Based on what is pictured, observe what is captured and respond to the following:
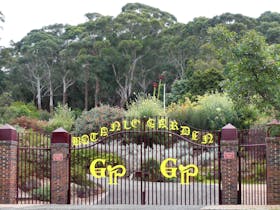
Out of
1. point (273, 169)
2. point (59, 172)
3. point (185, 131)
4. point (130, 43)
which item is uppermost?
point (130, 43)

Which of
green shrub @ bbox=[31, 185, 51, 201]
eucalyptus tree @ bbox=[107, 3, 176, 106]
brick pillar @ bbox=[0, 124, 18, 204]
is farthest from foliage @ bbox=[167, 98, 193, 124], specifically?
eucalyptus tree @ bbox=[107, 3, 176, 106]

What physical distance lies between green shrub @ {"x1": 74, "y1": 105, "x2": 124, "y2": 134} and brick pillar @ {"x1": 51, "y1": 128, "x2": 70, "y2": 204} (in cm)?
1328

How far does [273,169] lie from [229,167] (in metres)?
1.17

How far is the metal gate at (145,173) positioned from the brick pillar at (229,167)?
37 centimetres

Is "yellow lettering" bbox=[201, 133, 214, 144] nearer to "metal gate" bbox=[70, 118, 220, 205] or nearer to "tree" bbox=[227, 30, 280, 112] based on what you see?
"metal gate" bbox=[70, 118, 220, 205]

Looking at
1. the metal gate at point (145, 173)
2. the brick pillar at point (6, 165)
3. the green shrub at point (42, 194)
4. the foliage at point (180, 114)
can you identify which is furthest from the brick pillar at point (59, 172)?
the foliage at point (180, 114)

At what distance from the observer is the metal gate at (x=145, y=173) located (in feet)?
52.4

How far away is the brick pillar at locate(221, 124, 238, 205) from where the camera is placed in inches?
585

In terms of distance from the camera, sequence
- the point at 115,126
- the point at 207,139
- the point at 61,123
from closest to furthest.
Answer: the point at 207,139
the point at 115,126
the point at 61,123

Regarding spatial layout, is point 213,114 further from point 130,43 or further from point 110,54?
point 110,54

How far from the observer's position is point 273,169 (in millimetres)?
14656

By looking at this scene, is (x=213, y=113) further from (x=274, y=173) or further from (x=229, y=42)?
(x=229, y=42)

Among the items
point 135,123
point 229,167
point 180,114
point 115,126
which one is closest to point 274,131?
point 229,167

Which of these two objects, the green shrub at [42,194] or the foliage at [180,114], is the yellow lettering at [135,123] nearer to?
the foliage at [180,114]
